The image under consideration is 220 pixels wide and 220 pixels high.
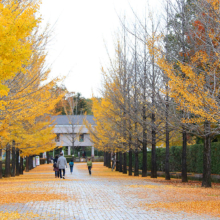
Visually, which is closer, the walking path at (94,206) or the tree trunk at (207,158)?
the walking path at (94,206)

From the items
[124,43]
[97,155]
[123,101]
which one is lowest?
[97,155]

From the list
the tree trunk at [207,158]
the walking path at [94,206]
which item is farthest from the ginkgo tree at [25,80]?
the tree trunk at [207,158]

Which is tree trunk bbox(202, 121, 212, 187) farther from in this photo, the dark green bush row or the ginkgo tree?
the ginkgo tree

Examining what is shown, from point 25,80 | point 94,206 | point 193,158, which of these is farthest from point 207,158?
point 193,158

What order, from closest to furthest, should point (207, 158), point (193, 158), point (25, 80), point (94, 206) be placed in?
point (94, 206), point (25, 80), point (207, 158), point (193, 158)

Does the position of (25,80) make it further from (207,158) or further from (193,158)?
(193,158)

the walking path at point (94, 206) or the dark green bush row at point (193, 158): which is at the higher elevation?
the dark green bush row at point (193, 158)

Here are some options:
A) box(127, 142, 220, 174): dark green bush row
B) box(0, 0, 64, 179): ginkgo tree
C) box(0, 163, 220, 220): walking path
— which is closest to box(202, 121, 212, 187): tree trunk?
box(0, 163, 220, 220): walking path

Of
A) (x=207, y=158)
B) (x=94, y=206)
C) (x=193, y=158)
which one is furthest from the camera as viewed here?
(x=193, y=158)

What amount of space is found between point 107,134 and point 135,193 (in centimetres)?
1720

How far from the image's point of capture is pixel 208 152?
15352mm

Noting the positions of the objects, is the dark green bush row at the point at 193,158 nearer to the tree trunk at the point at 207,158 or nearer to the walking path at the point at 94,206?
the tree trunk at the point at 207,158

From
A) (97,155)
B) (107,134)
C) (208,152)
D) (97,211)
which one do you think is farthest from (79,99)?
(97,211)

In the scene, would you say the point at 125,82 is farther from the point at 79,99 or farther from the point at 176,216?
the point at 79,99
